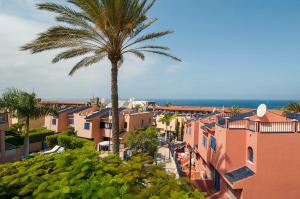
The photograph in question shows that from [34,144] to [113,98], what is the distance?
31607mm

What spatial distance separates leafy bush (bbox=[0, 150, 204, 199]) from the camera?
19.0ft

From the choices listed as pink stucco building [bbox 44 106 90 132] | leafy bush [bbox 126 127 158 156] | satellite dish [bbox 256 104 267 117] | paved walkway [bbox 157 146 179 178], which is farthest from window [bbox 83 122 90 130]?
satellite dish [bbox 256 104 267 117]

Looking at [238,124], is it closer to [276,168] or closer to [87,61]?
[276,168]

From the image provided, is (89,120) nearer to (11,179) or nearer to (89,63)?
(89,63)

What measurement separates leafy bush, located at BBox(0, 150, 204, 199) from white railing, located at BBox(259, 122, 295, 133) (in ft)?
41.6

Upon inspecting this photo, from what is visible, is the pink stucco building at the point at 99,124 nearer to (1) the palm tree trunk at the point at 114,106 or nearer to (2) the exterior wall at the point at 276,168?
(2) the exterior wall at the point at 276,168

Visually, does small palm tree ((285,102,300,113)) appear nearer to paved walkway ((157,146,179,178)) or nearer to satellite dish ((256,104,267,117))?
satellite dish ((256,104,267,117))

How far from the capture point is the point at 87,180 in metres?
6.34

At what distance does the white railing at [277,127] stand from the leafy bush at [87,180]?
12.7 metres

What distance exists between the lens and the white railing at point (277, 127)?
749 inches

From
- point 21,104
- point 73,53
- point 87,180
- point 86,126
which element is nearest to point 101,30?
point 73,53

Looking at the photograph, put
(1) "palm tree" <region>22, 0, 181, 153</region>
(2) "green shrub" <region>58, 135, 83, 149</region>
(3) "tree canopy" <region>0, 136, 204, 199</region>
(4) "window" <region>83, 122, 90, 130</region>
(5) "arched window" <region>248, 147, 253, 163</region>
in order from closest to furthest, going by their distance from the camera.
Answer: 1. (3) "tree canopy" <region>0, 136, 204, 199</region>
2. (1) "palm tree" <region>22, 0, 181, 153</region>
3. (5) "arched window" <region>248, 147, 253, 163</region>
4. (2) "green shrub" <region>58, 135, 83, 149</region>
5. (4) "window" <region>83, 122, 90, 130</region>

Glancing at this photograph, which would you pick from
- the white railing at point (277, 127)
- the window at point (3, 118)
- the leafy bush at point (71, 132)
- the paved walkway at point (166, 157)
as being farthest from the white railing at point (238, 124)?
the leafy bush at point (71, 132)

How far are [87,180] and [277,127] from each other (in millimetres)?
16349
